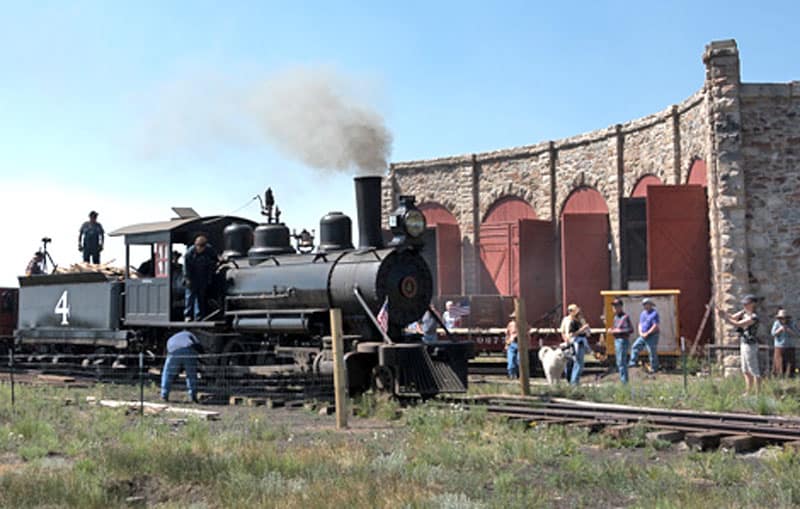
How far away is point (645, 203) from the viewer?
71.2 feet

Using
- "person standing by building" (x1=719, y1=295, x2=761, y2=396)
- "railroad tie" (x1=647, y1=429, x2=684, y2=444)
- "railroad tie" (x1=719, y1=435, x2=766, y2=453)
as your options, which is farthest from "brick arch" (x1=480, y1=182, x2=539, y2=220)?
"railroad tie" (x1=719, y1=435, x2=766, y2=453)

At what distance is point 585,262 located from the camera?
24.3m

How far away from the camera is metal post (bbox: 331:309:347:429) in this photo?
11.2 meters

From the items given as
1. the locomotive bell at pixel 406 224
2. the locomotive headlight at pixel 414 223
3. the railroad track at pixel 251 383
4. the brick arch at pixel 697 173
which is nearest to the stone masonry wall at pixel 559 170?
the brick arch at pixel 697 173

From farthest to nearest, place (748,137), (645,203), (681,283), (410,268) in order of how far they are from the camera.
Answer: (645,203) < (681,283) < (748,137) < (410,268)

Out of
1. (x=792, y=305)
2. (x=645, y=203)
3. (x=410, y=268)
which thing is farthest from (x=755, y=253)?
(x=410, y=268)

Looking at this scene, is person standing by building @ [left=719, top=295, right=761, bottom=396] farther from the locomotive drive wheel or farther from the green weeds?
the locomotive drive wheel

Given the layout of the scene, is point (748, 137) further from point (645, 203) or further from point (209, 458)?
point (209, 458)

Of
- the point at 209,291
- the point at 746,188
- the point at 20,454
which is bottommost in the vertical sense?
the point at 20,454

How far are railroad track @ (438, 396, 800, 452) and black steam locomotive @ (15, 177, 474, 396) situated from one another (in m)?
0.97

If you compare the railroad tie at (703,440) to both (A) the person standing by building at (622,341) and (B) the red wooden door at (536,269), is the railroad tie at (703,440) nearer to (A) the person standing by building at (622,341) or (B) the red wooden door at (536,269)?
(A) the person standing by building at (622,341)

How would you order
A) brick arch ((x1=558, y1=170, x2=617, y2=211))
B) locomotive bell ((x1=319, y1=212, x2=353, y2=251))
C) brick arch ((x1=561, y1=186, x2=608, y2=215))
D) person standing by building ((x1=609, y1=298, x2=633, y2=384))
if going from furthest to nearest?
brick arch ((x1=561, y1=186, x2=608, y2=215)), brick arch ((x1=558, y1=170, x2=617, y2=211)), person standing by building ((x1=609, y1=298, x2=633, y2=384)), locomotive bell ((x1=319, y1=212, x2=353, y2=251))

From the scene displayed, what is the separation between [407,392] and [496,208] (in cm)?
1689

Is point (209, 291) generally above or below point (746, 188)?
below
